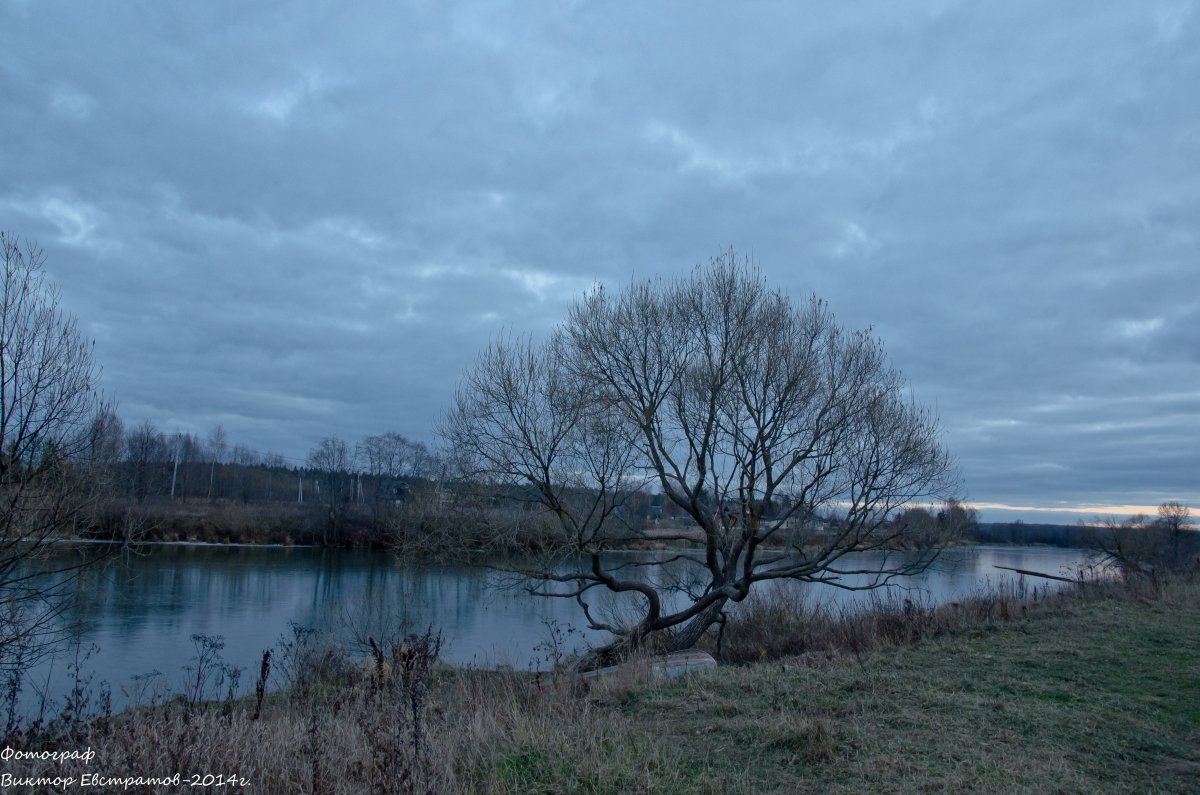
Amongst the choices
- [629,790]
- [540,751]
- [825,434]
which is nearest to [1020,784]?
[629,790]

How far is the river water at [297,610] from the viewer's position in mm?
16219

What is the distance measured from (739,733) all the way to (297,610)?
849 inches

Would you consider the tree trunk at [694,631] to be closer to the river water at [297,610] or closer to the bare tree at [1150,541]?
the river water at [297,610]

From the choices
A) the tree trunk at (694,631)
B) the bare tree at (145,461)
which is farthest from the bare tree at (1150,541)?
the bare tree at (145,461)

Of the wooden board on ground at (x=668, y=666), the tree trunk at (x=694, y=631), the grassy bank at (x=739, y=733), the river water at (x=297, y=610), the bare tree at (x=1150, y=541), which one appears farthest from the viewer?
the bare tree at (x=1150, y=541)

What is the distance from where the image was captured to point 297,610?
24.7 metres

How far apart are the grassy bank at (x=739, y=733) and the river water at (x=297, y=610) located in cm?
609

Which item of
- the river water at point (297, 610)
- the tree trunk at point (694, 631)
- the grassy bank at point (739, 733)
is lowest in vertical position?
the river water at point (297, 610)

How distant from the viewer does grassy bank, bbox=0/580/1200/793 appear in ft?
15.9

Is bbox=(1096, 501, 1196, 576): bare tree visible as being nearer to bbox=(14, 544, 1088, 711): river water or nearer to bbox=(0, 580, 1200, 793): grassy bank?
bbox=(14, 544, 1088, 711): river water

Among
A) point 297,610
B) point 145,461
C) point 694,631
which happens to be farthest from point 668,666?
point 145,461

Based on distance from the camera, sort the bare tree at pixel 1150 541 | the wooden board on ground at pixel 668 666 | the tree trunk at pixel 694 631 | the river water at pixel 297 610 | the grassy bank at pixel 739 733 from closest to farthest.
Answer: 1. the grassy bank at pixel 739 733
2. the wooden board on ground at pixel 668 666
3. the tree trunk at pixel 694 631
4. the river water at pixel 297 610
5. the bare tree at pixel 1150 541

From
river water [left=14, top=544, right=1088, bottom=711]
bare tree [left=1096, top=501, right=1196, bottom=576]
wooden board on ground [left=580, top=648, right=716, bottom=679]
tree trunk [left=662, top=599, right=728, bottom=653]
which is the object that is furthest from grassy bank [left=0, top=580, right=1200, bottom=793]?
bare tree [left=1096, top=501, right=1196, bottom=576]

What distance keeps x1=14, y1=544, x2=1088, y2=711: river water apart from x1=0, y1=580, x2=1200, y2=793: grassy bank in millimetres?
6093
